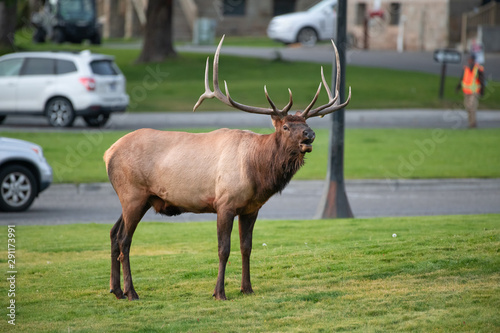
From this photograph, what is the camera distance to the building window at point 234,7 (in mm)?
52688

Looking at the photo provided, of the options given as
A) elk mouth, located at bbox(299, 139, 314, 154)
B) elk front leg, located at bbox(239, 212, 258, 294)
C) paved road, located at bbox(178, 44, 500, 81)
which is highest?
elk mouth, located at bbox(299, 139, 314, 154)

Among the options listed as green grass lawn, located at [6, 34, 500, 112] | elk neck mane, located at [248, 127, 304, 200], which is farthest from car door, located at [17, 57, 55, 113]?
elk neck mane, located at [248, 127, 304, 200]

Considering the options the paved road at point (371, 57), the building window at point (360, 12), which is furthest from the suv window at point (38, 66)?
the building window at point (360, 12)

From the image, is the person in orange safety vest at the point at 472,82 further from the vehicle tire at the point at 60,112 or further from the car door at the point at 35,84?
the car door at the point at 35,84

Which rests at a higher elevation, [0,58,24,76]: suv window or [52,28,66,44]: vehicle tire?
[0,58,24,76]: suv window

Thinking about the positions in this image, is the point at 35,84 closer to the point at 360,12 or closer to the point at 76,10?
the point at 360,12

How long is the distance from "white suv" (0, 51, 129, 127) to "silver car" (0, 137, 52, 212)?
8982 mm

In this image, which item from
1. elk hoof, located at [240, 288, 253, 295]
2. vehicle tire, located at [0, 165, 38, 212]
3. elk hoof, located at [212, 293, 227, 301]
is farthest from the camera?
vehicle tire, located at [0, 165, 38, 212]

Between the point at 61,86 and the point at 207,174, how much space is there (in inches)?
620

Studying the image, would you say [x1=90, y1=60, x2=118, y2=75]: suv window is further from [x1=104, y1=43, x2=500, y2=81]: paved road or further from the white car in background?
the white car in background

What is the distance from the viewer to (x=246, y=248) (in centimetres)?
752

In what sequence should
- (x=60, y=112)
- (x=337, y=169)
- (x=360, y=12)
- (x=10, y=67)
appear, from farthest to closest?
1. (x=360, y=12)
2. (x=10, y=67)
3. (x=60, y=112)
4. (x=337, y=169)

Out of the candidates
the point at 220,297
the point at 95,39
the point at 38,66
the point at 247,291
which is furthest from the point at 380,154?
the point at 95,39

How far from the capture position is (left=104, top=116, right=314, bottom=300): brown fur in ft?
23.7
